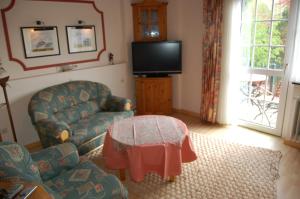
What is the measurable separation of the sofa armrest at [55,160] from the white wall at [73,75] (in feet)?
4.76

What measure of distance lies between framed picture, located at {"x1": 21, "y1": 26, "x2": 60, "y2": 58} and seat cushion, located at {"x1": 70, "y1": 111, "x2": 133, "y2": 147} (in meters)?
1.18

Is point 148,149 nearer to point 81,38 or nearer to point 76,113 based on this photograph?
point 76,113

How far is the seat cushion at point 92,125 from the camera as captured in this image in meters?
2.99

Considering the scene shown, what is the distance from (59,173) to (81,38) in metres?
2.49

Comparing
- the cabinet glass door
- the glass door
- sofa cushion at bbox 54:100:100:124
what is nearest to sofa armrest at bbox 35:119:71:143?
sofa cushion at bbox 54:100:100:124

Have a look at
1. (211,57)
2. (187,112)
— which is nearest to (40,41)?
(211,57)

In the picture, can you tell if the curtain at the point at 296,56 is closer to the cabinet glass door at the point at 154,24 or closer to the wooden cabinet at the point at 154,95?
the wooden cabinet at the point at 154,95

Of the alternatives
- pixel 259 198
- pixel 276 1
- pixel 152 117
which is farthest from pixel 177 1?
pixel 259 198

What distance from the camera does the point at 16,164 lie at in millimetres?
1712

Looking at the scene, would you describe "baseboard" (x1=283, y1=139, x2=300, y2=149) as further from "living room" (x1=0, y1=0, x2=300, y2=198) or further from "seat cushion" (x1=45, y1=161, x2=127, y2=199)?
"seat cushion" (x1=45, y1=161, x2=127, y2=199)

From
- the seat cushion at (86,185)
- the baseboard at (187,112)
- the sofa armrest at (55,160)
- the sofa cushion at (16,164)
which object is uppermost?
the sofa cushion at (16,164)

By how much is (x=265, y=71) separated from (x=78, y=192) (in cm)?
316

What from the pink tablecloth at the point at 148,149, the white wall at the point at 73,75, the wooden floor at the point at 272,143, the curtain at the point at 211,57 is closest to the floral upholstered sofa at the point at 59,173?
the pink tablecloth at the point at 148,149

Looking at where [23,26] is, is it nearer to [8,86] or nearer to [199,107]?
[8,86]
